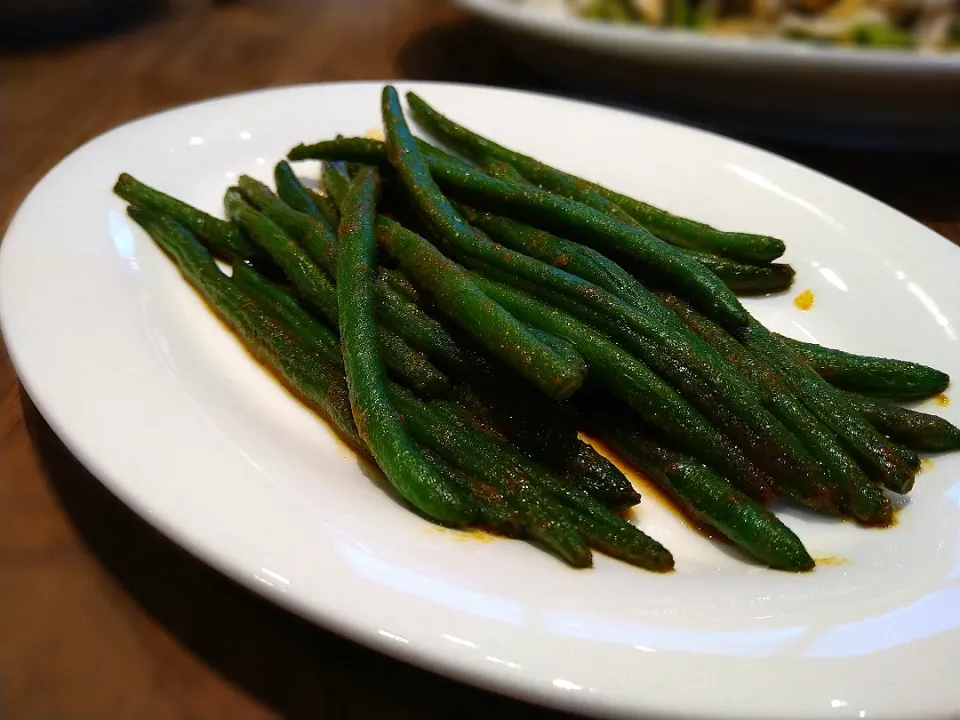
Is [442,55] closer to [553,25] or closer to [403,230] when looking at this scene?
[553,25]

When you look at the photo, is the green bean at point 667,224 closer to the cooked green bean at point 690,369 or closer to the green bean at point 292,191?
the cooked green bean at point 690,369

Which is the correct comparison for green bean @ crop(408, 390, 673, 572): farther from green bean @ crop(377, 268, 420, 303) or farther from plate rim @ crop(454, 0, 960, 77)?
plate rim @ crop(454, 0, 960, 77)

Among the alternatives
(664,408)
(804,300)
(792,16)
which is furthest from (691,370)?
(792,16)

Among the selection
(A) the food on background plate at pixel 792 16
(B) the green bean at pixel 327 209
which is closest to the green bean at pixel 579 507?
(B) the green bean at pixel 327 209

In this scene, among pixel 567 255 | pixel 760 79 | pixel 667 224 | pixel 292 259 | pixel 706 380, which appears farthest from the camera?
pixel 760 79

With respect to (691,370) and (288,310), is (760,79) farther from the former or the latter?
(288,310)

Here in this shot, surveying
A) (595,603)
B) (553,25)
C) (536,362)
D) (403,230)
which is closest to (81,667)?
(595,603)

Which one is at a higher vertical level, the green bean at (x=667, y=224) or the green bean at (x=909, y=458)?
the green bean at (x=667, y=224)
